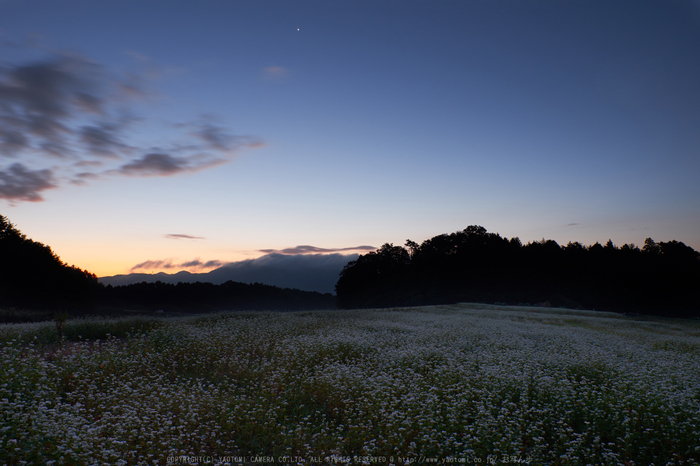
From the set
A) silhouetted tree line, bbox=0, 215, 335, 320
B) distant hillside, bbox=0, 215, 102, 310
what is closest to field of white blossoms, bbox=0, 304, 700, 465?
silhouetted tree line, bbox=0, 215, 335, 320

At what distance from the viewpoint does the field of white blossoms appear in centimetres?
591

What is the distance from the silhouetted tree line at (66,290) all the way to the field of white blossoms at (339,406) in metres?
25.2

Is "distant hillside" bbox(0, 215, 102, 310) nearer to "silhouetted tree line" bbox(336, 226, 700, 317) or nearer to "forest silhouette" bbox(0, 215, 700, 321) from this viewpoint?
"forest silhouette" bbox(0, 215, 700, 321)

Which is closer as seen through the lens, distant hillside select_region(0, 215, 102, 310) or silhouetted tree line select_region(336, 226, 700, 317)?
distant hillside select_region(0, 215, 102, 310)

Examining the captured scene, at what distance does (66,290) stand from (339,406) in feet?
199

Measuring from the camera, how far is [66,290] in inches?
2030

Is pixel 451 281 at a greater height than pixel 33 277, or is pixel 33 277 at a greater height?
pixel 33 277

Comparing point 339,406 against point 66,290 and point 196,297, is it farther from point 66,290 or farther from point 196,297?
point 196,297

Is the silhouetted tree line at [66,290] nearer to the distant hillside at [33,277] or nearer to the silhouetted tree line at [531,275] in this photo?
the distant hillside at [33,277]

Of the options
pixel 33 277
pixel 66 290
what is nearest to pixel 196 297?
pixel 66 290

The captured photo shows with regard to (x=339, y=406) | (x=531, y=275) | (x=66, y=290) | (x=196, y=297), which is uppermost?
(x=531, y=275)

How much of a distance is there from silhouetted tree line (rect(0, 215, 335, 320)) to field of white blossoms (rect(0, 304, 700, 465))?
25194mm

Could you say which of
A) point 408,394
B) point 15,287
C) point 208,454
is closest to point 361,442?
A: point 408,394

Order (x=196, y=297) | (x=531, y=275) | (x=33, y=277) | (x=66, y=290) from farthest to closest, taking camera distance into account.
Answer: (x=196, y=297) < (x=531, y=275) < (x=66, y=290) < (x=33, y=277)
